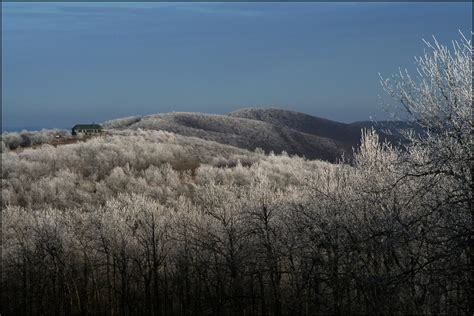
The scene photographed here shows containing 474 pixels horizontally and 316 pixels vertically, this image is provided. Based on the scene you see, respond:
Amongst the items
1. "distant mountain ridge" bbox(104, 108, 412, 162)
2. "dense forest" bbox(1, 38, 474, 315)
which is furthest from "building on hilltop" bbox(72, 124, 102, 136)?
"dense forest" bbox(1, 38, 474, 315)

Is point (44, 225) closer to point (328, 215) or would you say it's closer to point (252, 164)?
point (328, 215)

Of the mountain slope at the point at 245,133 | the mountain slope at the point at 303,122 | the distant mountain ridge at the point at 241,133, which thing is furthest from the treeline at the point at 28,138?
the mountain slope at the point at 303,122

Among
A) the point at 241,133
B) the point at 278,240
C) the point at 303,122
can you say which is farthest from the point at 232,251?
Result: the point at 303,122

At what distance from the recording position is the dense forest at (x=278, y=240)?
15.5 m

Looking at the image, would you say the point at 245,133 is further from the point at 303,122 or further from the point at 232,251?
the point at 232,251

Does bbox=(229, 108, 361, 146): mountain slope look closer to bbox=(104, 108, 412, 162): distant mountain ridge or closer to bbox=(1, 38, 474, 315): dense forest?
bbox=(104, 108, 412, 162): distant mountain ridge

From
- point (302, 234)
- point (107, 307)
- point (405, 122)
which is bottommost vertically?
point (107, 307)

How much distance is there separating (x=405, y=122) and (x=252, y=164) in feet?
155

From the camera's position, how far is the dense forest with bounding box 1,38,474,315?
15547 millimetres

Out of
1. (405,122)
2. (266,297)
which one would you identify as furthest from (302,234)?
(405,122)

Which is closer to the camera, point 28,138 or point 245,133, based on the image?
point 28,138

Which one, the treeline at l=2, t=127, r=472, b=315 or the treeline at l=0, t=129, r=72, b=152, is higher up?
the treeline at l=0, t=129, r=72, b=152

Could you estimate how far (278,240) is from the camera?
2958 cm

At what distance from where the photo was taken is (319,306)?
26.2 m
